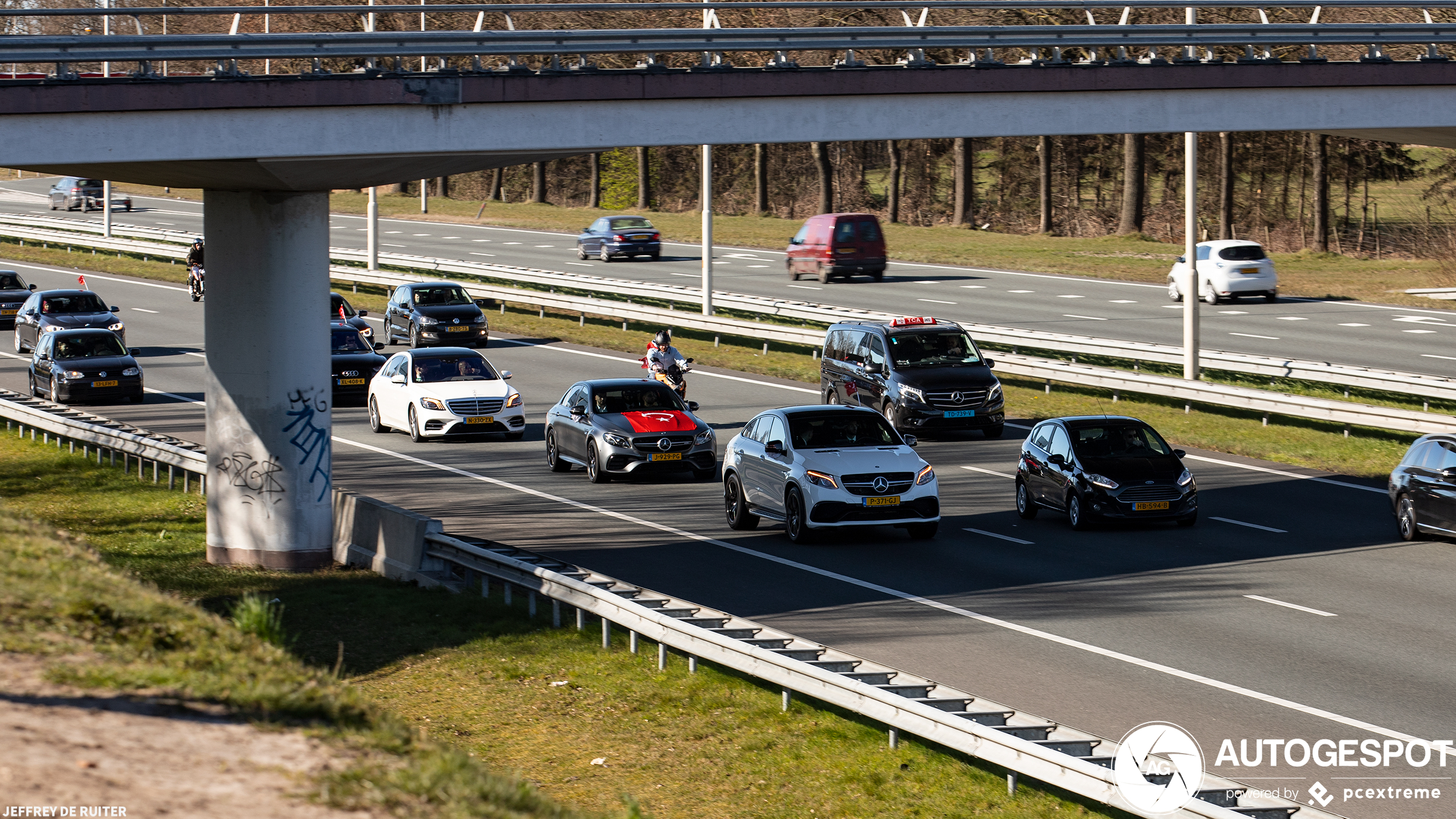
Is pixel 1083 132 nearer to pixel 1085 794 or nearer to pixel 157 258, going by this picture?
pixel 1085 794

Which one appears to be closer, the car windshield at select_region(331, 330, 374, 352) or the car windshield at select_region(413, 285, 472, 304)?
the car windshield at select_region(331, 330, 374, 352)

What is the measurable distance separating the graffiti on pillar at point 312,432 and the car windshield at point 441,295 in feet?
73.1

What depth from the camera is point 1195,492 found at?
21438mm

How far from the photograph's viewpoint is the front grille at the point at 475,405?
97.2ft

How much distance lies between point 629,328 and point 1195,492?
24.6 m

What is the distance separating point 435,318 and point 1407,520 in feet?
85.6

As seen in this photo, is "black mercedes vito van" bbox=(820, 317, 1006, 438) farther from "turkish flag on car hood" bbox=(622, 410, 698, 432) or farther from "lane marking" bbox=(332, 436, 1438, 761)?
"lane marking" bbox=(332, 436, 1438, 761)

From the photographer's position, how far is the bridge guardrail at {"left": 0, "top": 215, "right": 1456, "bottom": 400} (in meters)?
30.7

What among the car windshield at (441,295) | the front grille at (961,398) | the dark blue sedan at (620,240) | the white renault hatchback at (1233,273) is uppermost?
the dark blue sedan at (620,240)

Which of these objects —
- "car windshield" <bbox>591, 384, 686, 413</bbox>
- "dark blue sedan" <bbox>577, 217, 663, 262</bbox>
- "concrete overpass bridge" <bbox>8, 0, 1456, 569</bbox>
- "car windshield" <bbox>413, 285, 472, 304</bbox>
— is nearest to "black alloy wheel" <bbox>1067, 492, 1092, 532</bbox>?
"concrete overpass bridge" <bbox>8, 0, 1456, 569</bbox>

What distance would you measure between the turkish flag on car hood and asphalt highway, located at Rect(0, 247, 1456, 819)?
33.7 inches

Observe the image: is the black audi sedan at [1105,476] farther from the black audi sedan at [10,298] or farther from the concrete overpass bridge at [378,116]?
the black audi sedan at [10,298]

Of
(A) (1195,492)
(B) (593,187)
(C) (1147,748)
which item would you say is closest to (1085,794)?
(C) (1147,748)

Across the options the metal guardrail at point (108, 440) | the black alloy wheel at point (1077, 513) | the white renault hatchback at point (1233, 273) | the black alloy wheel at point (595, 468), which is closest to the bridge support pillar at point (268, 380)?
the metal guardrail at point (108, 440)
